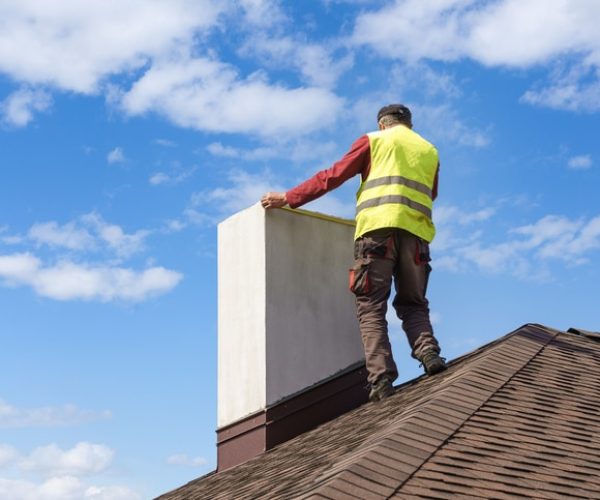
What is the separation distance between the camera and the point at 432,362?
7.75 meters

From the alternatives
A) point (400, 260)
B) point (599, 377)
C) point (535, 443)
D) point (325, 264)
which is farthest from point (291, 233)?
point (535, 443)

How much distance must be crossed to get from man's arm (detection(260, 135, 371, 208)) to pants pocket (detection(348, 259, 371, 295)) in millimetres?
599

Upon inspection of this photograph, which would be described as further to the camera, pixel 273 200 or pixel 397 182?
pixel 273 200

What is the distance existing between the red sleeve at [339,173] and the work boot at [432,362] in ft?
4.36

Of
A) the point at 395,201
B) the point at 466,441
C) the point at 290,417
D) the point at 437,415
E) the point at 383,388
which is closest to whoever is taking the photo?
the point at 466,441

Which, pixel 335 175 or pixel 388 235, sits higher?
pixel 335 175

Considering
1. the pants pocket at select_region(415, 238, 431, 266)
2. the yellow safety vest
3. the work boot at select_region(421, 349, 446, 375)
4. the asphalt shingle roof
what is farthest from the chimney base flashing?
the yellow safety vest

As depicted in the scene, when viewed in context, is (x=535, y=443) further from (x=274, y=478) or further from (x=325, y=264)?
(x=325, y=264)

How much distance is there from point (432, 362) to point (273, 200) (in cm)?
170

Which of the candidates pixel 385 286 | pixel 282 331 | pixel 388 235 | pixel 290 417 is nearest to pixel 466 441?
pixel 385 286

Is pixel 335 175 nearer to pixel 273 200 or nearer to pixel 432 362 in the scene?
pixel 273 200

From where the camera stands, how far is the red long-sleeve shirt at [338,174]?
309 inches

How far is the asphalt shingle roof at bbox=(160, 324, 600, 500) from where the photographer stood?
17.5 feet

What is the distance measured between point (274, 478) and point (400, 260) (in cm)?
204
